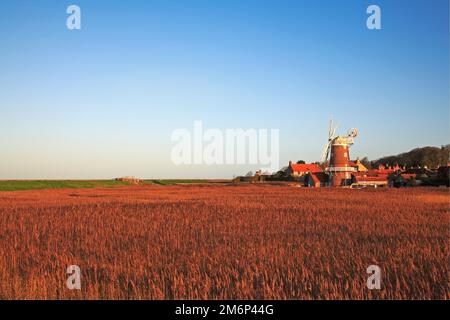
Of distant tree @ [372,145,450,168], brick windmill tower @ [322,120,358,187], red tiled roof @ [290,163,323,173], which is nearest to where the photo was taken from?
brick windmill tower @ [322,120,358,187]

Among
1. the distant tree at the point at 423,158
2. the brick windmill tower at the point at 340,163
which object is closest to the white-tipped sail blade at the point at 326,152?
the brick windmill tower at the point at 340,163

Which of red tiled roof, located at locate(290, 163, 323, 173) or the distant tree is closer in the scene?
red tiled roof, located at locate(290, 163, 323, 173)

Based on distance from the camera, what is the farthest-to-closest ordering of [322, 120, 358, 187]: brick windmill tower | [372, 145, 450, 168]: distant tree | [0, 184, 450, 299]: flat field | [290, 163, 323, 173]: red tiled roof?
[372, 145, 450, 168]: distant tree → [290, 163, 323, 173]: red tiled roof → [322, 120, 358, 187]: brick windmill tower → [0, 184, 450, 299]: flat field

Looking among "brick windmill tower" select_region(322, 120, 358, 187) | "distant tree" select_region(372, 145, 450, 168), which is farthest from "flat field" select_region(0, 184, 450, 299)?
"distant tree" select_region(372, 145, 450, 168)

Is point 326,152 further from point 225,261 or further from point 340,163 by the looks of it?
point 225,261

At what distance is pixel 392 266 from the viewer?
838cm

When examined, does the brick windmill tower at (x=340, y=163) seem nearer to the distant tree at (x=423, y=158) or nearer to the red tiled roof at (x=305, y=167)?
the red tiled roof at (x=305, y=167)

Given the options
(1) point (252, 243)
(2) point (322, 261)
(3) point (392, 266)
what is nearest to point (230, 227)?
(1) point (252, 243)

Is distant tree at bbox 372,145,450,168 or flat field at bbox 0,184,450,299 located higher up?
distant tree at bbox 372,145,450,168

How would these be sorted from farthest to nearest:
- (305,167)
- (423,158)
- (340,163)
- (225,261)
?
(423,158), (305,167), (340,163), (225,261)

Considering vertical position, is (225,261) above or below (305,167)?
below

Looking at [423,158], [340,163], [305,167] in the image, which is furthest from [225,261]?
[423,158]

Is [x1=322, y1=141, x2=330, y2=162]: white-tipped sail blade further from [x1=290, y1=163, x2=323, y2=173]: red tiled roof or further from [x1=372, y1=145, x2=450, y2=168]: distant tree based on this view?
[x1=372, y1=145, x2=450, y2=168]: distant tree

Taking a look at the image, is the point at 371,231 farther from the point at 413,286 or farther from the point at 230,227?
the point at 413,286
